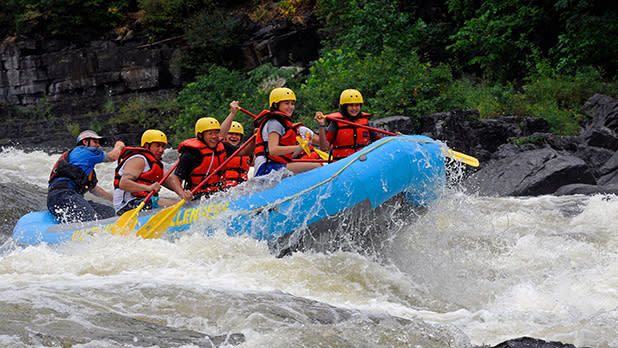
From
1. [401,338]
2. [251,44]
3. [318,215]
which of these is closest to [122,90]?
[251,44]

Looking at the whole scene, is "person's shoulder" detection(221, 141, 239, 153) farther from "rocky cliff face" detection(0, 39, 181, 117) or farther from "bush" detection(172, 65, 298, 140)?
"rocky cliff face" detection(0, 39, 181, 117)

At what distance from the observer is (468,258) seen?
559cm

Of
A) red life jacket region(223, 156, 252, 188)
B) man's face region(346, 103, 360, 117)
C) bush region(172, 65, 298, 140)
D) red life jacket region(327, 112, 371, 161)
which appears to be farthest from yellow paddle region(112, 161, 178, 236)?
bush region(172, 65, 298, 140)

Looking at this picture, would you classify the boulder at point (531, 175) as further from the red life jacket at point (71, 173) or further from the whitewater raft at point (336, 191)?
the red life jacket at point (71, 173)

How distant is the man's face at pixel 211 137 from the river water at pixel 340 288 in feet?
3.11

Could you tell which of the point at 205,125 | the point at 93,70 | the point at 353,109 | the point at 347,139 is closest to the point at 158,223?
the point at 205,125

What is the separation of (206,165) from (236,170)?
307 millimetres

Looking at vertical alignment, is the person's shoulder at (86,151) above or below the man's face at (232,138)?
above

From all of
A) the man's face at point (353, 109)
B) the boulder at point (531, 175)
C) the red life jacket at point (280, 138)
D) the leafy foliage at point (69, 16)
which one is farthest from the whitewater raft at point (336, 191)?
the leafy foliage at point (69, 16)

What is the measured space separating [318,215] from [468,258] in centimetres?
142

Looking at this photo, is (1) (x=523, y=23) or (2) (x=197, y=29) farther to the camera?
(2) (x=197, y=29)

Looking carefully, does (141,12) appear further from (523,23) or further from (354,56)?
(523,23)

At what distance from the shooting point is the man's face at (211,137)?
6.15 m

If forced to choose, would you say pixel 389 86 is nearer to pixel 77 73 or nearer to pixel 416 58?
pixel 416 58
